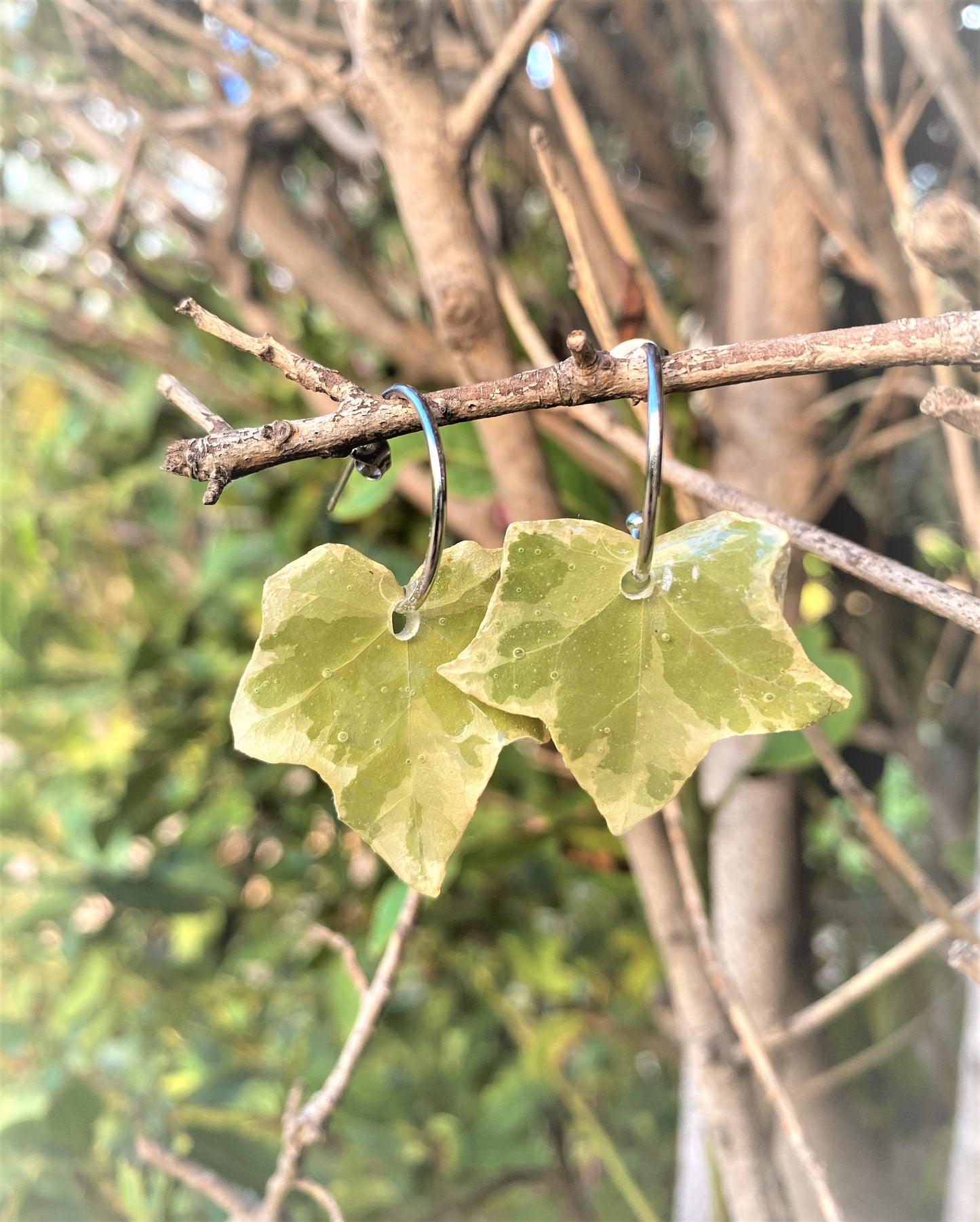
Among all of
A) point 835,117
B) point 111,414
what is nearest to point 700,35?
point 835,117

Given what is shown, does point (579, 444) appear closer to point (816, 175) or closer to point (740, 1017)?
Result: point (816, 175)

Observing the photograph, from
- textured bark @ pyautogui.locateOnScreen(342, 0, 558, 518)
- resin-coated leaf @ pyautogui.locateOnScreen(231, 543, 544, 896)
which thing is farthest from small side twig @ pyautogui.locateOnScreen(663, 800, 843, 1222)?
textured bark @ pyautogui.locateOnScreen(342, 0, 558, 518)

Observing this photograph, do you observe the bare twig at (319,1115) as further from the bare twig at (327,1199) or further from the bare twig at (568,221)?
the bare twig at (568,221)

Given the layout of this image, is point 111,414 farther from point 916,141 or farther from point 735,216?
point 916,141

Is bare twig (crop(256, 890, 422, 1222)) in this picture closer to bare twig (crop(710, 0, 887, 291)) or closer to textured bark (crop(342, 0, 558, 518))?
textured bark (crop(342, 0, 558, 518))

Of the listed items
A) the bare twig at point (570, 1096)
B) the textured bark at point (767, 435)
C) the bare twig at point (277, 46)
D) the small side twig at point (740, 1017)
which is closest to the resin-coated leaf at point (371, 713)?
the small side twig at point (740, 1017)

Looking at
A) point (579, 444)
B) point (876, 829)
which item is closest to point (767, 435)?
point (579, 444)
